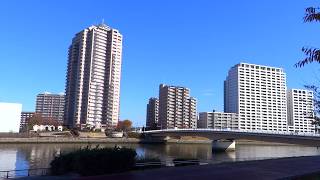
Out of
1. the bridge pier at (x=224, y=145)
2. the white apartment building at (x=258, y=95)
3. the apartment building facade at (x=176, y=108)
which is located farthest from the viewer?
the apartment building facade at (x=176, y=108)

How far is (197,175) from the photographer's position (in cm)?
2333

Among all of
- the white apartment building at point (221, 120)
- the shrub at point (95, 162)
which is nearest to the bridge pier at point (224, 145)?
the white apartment building at point (221, 120)

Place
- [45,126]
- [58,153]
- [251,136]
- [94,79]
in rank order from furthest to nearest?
[94,79] → [45,126] → [251,136] → [58,153]

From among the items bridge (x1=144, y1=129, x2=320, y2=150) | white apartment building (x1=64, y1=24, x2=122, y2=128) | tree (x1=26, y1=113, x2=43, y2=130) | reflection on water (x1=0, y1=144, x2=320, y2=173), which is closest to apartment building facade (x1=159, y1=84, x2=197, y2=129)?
white apartment building (x1=64, y1=24, x2=122, y2=128)

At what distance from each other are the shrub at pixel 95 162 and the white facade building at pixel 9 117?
350ft

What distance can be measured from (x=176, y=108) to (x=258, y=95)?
54.2m

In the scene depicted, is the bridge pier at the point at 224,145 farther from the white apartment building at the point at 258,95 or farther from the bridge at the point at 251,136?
the white apartment building at the point at 258,95

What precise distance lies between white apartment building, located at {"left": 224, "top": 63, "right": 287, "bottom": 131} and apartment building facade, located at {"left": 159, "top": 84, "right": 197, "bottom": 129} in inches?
1410

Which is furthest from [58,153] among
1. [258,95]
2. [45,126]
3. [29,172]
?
[258,95]

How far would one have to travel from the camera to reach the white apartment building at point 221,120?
165875 millimetres

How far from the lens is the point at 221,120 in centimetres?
17838

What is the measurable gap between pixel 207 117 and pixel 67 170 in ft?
570

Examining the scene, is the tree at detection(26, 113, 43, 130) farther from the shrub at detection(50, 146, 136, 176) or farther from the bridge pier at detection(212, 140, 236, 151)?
the shrub at detection(50, 146, 136, 176)

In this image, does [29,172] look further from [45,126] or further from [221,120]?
[221,120]
